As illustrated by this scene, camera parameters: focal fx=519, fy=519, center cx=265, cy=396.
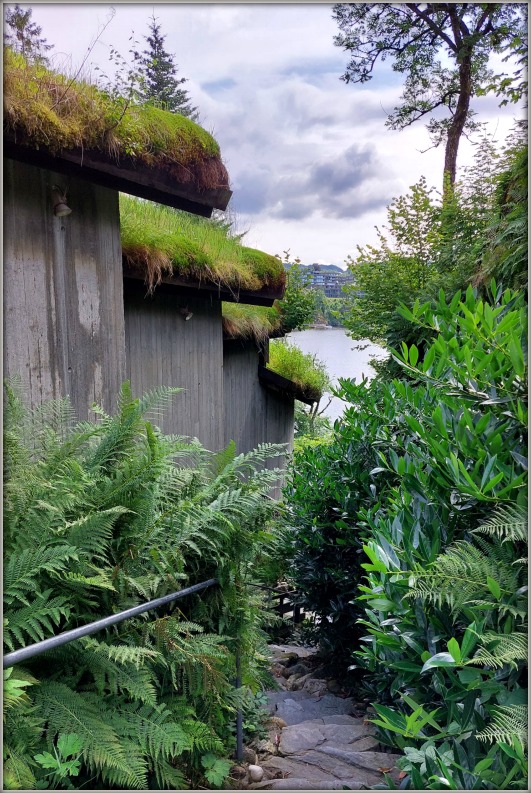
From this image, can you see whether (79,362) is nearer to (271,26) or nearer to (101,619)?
(101,619)

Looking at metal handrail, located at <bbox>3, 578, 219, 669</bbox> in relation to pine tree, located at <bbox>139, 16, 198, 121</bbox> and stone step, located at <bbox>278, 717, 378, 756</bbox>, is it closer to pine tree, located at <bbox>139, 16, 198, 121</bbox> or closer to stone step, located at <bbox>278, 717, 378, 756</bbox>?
stone step, located at <bbox>278, 717, 378, 756</bbox>

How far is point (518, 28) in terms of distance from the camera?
2.34 metres

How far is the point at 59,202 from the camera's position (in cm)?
287

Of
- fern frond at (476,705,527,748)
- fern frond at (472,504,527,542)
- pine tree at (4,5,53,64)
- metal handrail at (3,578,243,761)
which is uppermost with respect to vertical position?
pine tree at (4,5,53,64)

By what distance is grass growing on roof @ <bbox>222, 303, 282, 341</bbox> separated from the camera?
5773mm

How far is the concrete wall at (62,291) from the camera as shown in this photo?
8.76 ft

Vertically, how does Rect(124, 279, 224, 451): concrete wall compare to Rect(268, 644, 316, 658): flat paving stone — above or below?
above

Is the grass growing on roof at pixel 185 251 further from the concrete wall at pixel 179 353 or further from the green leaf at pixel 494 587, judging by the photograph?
the green leaf at pixel 494 587

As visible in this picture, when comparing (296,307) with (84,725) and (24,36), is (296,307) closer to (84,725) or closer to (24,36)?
(24,36)

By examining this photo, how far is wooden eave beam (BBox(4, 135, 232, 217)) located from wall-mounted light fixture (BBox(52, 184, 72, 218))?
0.33ft

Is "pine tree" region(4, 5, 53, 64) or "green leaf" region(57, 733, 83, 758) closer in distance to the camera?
"green leaf" region(57, 733, 83, 758)

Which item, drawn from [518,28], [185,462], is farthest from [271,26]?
[185,462]

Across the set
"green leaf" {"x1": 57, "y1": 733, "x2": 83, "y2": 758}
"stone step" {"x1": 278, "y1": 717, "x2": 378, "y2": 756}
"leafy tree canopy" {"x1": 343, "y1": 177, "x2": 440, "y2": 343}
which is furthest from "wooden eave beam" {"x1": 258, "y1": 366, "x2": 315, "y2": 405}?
"green leaf" {"x1": 57, "y1": 733, "x2": 83, "y2": 758}

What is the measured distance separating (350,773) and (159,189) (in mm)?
3211
